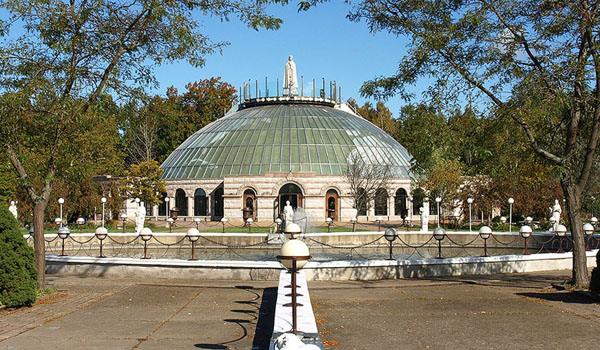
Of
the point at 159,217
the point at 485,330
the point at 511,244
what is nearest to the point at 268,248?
the point at 511,244

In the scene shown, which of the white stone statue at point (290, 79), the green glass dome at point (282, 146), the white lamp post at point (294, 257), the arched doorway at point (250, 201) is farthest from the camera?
the white stone statue at point (290, 79)

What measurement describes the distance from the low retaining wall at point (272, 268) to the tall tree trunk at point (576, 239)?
133 inches

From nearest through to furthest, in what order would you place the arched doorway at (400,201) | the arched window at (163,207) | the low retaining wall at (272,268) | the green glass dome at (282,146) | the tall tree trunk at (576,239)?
the tall tree trunk at (576,239) < the low retaining wall at (272,268) < the green glass dome at (282,146) < the arched doorway at (400,201) < the arched window at (163,207)

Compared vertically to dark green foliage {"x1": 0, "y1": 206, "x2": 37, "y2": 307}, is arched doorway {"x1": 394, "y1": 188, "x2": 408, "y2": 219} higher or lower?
higher

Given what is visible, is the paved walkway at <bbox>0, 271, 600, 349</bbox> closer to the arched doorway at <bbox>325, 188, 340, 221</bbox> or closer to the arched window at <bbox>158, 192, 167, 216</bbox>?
the arched doorway at <bbox>325, 188, 340, 221</bbox>

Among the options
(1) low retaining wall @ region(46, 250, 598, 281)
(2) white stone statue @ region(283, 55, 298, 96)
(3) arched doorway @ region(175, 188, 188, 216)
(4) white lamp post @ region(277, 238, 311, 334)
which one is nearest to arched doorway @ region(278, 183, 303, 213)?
(3) arched doorway @ region(175, 188, 188, 216)

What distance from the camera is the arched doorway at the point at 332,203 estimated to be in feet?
163

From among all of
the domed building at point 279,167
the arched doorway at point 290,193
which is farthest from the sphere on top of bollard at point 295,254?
the arched doorway at point 290,193

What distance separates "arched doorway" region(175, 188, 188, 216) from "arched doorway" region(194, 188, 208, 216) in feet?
3.72

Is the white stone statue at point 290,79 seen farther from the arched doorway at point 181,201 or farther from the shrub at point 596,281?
the shrub at point 596,281

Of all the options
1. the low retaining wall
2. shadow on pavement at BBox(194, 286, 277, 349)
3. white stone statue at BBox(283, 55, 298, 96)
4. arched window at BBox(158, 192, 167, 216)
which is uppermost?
white stone statue at BBox(283, 55, 298, 96)

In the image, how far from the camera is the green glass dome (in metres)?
52.1

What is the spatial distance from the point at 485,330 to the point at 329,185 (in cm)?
3938

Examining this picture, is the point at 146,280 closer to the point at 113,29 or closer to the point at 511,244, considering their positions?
the point at 113,29
